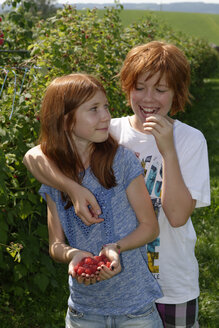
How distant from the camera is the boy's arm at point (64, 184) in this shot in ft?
5.96

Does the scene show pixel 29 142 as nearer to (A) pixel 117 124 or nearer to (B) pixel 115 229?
(A) pixel 117 124

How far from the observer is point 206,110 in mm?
11867

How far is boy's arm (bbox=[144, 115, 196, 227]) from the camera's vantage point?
190 centimetres

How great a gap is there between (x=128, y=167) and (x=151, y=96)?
392 mm

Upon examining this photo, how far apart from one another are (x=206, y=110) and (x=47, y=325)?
907 centimetres

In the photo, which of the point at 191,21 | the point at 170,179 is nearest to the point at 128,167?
the point at 170,179

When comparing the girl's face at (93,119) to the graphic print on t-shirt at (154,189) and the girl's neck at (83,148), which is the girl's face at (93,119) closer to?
the girl's neck at (83,148)

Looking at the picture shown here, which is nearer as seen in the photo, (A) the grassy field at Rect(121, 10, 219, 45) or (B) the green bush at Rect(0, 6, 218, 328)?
(B) the green bush at Rect(0, 6, 218, 328)

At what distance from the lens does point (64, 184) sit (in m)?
1.91

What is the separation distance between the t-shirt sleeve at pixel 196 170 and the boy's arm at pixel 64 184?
446 millimetres

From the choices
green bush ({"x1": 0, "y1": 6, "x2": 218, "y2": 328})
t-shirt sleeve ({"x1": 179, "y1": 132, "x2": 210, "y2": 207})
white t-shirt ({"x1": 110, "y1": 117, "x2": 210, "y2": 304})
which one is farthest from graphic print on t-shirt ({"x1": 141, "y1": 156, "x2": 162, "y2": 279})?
green bush ({"x1": 0, "y1": 6, "x2": 218, "y2": 328})

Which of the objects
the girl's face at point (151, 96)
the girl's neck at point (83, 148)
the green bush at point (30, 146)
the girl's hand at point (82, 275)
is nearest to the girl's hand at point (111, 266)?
the girl's hand at point (82, 275)

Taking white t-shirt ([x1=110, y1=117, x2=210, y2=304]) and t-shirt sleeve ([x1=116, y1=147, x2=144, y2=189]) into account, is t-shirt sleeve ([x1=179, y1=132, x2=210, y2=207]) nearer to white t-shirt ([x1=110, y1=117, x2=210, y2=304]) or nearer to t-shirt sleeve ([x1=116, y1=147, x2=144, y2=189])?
white t-shirt ([x1=110, y1=117, x2=210, y2=304])

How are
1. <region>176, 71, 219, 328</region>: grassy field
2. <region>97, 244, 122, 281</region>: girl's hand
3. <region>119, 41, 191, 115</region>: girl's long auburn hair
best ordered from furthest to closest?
<region>176, 71, 219, 328</region>: grassy field < <region>119, 41, 191, 115</region>: girl's long auburn hair < <region>97, 244, 122, 281</region>: girl's hand
